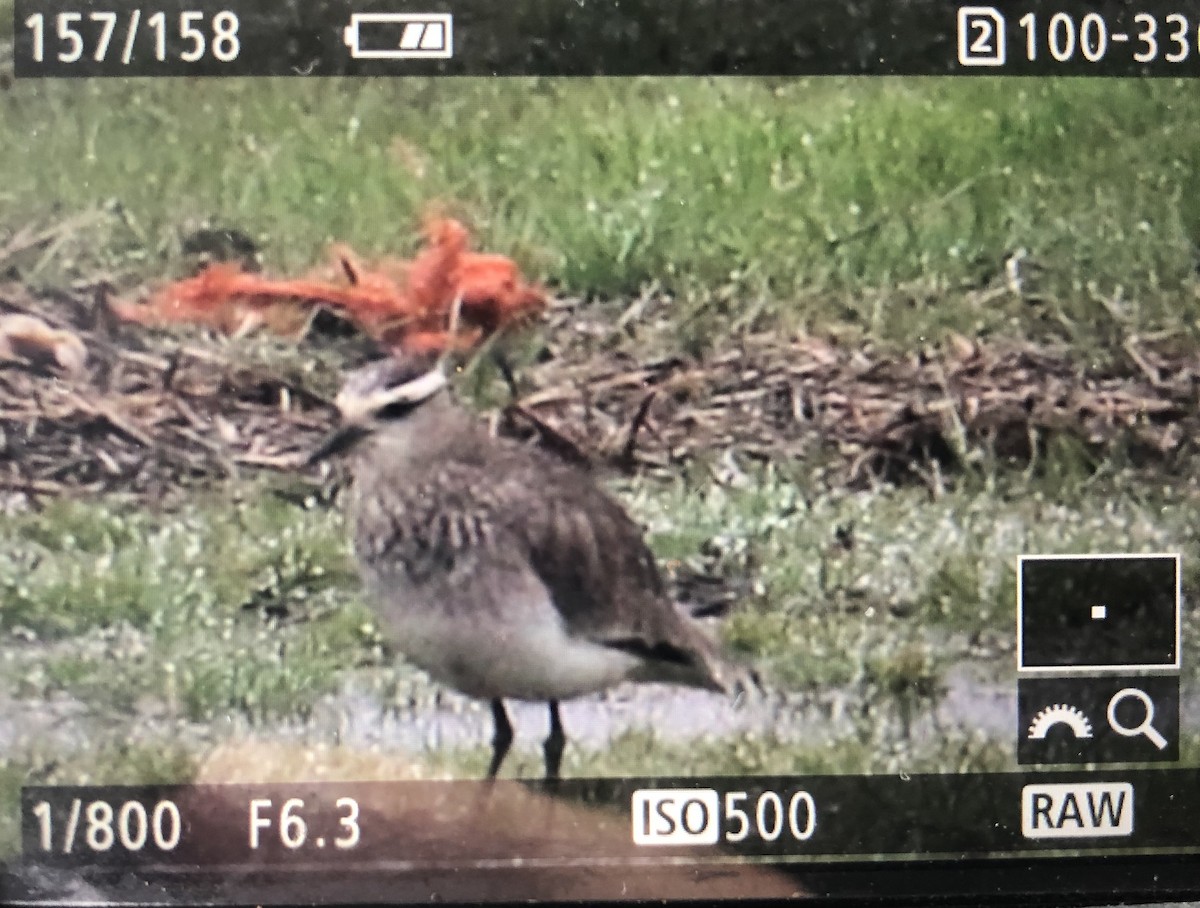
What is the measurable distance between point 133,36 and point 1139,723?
0.71m

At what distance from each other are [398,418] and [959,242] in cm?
35

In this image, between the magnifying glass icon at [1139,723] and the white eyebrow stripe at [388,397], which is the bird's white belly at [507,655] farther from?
the magnifying glass icon at [1139,723]

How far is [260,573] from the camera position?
25.3 inches

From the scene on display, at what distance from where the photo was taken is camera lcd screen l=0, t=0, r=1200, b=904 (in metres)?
0.64

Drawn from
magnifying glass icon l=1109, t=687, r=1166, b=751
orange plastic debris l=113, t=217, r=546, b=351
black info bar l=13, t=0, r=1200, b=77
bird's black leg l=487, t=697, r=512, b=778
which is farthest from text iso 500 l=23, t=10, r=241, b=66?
magnifying glass icon l=1109, t=687, r=1166, b=751

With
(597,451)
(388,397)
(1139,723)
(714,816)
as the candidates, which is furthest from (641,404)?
(1139,723)

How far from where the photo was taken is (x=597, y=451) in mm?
649

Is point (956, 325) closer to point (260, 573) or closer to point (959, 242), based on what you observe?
point (959, 242)

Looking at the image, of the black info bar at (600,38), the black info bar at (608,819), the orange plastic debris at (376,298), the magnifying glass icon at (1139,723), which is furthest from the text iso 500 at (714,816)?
the black info bar at (600,38)

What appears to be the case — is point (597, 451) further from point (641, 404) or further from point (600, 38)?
point (600, 38)

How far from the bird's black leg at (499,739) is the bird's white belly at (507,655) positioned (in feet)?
0.04

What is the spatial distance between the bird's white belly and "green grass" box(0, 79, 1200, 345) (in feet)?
0.64

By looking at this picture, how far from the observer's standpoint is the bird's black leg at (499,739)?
0.65 meters

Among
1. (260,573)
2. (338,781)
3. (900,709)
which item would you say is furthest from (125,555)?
(900,709)
